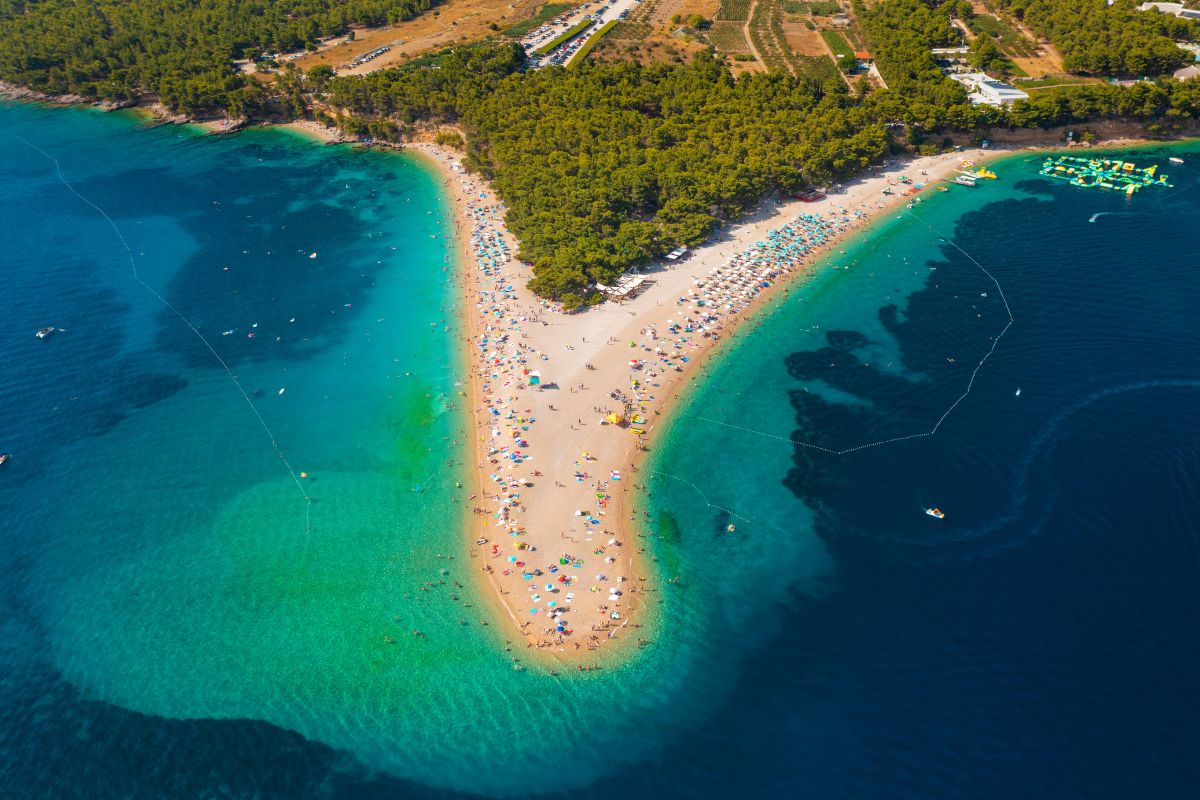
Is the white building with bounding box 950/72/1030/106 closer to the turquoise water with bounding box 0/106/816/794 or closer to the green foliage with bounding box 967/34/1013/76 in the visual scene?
the green foliage with bounding box 967/34/1013/76

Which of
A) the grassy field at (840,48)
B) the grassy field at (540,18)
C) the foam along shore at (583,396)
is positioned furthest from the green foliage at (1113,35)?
the grassy field at (540,18)

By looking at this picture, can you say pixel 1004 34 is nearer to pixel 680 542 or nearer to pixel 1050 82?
pixel 1050 82

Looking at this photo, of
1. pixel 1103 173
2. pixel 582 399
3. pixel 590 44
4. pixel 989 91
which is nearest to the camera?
pixel 582 399

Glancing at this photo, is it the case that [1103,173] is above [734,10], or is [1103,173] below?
below

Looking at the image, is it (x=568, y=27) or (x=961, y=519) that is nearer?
(x=961, y=519)

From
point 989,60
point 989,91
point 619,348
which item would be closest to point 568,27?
point 989,60

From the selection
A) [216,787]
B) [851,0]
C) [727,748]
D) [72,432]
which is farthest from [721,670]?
[851,0]

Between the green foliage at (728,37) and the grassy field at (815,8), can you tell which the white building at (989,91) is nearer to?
the green foliage at (728,37)

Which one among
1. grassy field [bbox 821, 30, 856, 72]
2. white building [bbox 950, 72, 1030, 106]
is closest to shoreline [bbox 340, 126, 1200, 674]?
white building [bbox 950, 72, 1030, 106]
